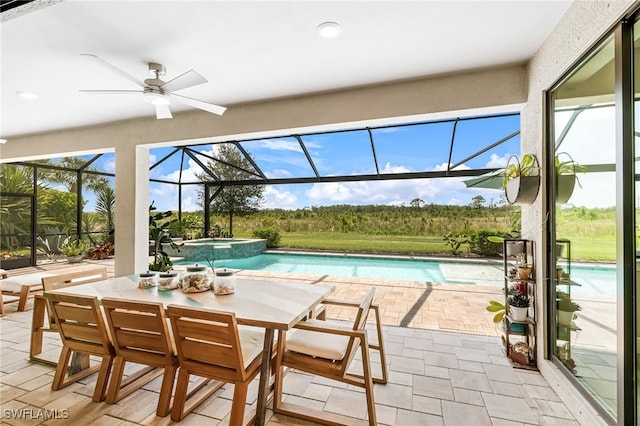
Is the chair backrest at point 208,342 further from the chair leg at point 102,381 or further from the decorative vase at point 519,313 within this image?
the decorative vase at point 519,313

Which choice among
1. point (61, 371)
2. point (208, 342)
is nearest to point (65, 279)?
point (61, 371)

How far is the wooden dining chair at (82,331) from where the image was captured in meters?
1.95

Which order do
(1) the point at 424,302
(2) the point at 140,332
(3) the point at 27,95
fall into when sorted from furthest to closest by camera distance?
1. (1) the point at 424,302
2. (3) the point at 27,95
3. (2) the point at 140,332

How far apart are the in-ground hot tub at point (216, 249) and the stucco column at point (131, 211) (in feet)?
15.3

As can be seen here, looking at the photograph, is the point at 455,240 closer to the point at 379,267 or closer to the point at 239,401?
the point at 379,267

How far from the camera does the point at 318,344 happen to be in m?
1.88

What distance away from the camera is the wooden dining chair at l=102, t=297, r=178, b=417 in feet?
5.88

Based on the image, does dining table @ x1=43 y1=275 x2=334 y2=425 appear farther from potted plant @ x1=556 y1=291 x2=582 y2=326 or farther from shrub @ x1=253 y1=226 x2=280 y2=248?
shrub @ x1=253 y1=226 x2=280 y2=248

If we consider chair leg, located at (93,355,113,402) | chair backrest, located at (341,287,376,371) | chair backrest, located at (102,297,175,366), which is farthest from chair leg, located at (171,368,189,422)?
chair backrest, located at (341,287,376,371)

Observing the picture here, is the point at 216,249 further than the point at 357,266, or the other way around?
the point at 216,249

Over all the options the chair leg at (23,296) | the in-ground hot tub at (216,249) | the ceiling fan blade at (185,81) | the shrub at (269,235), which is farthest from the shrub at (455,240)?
the chair leg at (23,296)

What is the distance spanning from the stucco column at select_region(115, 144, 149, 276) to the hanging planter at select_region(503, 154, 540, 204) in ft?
15.3

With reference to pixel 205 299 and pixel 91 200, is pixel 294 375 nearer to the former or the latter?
pixel 205 299

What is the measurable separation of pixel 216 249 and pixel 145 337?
8.03 meters
